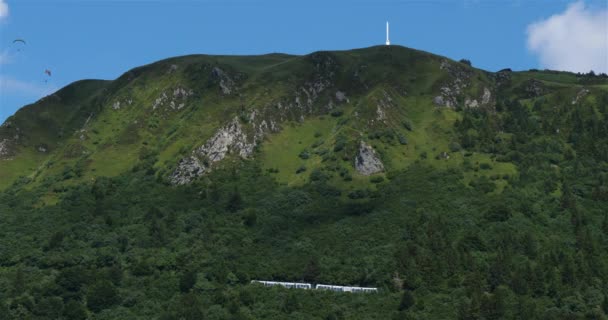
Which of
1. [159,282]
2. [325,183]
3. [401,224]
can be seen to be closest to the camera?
[159,282]

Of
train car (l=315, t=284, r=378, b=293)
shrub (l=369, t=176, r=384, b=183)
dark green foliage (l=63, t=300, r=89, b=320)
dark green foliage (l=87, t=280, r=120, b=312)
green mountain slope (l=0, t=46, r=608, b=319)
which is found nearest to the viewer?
green mountain slope (l=0, t=46, r=608, b=319)

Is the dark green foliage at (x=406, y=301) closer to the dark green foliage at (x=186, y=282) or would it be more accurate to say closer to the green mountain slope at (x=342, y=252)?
the green mountain slope at (x=342, y=252)

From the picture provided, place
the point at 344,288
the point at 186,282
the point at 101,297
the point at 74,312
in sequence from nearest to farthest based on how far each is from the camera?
the point at 74,312
the point at 101,297
the point at 344,288
the point at 186,282

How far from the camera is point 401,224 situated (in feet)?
581

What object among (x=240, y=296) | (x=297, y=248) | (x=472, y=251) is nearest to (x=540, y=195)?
(x=472, y=251)

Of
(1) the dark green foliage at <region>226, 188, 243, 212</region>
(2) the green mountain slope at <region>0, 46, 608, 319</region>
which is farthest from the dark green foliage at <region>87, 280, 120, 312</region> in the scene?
(1) the dark green foliage at <region>226, 188, 243, 212</region>

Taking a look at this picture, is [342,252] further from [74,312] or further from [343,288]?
[74,312]

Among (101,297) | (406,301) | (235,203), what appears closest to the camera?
(406,301)

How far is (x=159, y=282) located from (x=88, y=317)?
1702cm

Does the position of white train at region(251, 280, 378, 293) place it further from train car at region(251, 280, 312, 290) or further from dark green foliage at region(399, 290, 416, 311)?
dark green foliage at region(399, 290, 416, 311)

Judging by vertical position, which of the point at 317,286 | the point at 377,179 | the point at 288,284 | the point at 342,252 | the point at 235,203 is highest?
the point at 377,179

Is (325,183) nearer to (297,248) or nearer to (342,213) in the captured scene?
(342,213)

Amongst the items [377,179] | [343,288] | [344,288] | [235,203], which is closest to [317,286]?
[343,288]

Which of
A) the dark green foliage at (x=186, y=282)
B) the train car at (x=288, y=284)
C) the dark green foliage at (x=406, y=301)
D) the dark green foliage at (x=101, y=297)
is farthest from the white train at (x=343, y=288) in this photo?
the dark green foliage at (x=101, y=297)
